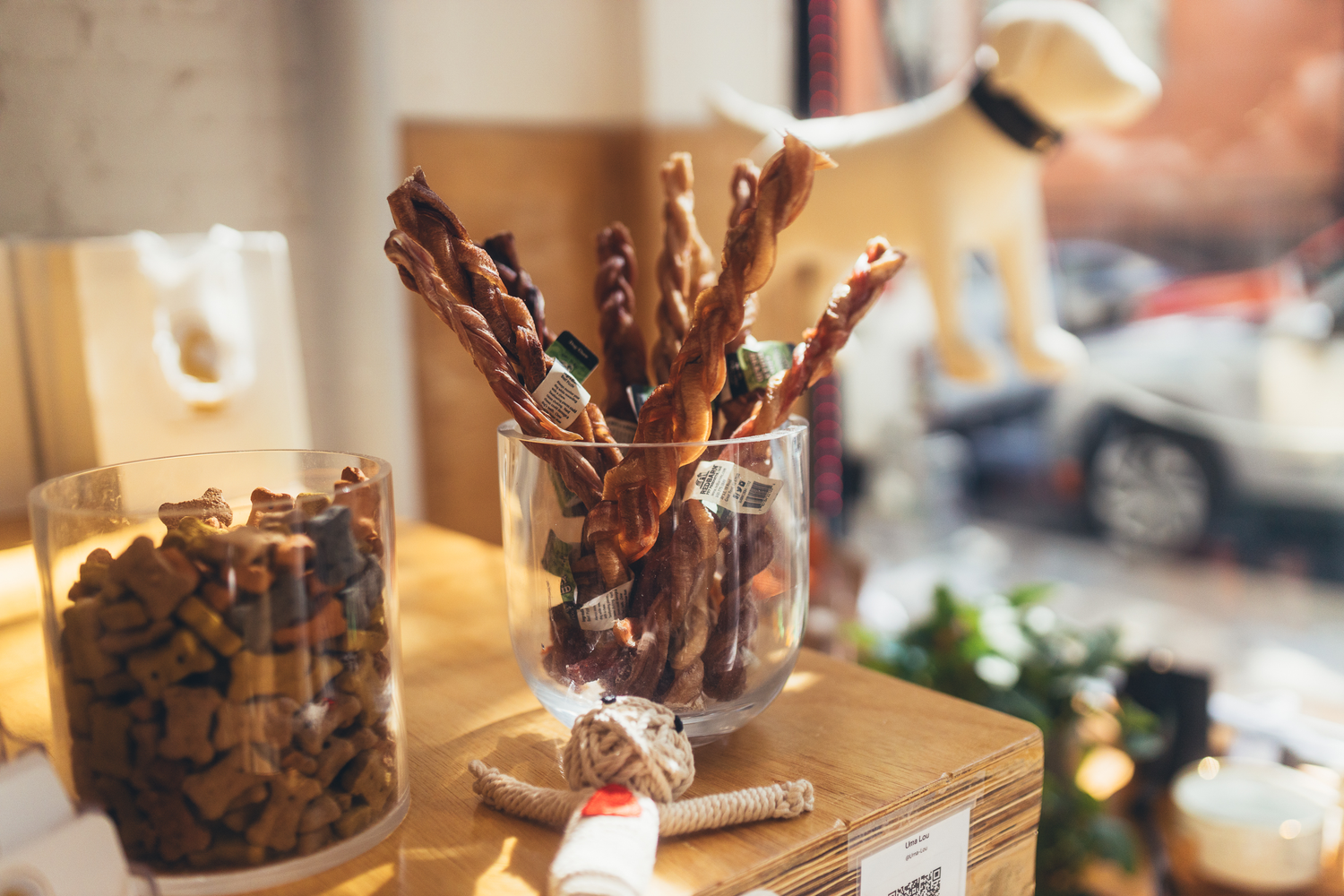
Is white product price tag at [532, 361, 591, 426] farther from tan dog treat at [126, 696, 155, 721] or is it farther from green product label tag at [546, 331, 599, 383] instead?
tan dog treat at [126, 696, 155, 721]

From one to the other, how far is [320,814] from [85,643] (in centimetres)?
13

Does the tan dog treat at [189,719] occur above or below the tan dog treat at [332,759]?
above

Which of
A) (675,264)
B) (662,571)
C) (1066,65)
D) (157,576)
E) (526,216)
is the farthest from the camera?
(526,216)

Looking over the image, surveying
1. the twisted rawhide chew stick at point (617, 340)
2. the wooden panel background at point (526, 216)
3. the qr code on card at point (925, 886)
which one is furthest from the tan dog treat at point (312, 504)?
the wooden panel background at point (526, 216)

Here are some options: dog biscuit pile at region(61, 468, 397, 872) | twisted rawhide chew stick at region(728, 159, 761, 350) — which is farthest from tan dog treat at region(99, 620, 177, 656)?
twisted rawhide chew stick at region(728, 159, 761, 350)

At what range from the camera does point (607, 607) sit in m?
0.52

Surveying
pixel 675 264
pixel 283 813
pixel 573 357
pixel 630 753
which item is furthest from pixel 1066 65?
pixel 283 813

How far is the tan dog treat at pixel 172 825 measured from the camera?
0.43 m

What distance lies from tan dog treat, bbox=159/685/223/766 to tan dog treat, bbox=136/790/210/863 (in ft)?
0.08

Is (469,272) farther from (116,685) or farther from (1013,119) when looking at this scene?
(1013,119)

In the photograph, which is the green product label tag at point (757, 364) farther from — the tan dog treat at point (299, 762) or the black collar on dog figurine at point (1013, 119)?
the black collar on dog figurine at point (1013, 119)

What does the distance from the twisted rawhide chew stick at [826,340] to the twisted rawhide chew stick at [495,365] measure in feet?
0.31

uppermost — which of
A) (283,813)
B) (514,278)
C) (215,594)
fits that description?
(514,278)

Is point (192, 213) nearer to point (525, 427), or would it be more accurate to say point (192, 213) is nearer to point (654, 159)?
point (654, 159)
